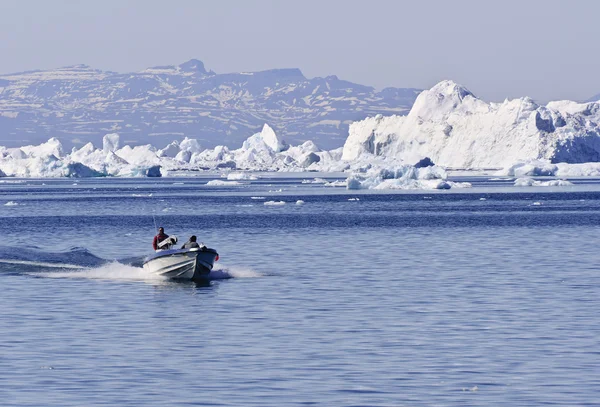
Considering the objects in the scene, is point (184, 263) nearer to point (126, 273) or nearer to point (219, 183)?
point (126, 273)

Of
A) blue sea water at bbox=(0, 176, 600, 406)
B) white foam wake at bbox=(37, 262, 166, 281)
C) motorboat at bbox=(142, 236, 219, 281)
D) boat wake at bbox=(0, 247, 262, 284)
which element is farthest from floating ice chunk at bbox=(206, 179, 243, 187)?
motorboat at bbox=(142, 236, 219, 281)

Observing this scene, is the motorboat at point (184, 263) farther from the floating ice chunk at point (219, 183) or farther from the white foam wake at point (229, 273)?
the floating ice chunk at point (219, 183)

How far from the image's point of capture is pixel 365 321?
2645 cm

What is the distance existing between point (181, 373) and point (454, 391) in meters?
4.74

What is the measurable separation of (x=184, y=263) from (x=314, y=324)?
1246cm

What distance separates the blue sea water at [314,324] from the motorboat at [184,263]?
602mm

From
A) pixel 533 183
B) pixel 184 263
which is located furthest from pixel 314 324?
pixel 533 183

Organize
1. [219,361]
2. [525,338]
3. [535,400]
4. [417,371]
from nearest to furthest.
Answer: [535,400], [417,371], [219,361], [525,338]

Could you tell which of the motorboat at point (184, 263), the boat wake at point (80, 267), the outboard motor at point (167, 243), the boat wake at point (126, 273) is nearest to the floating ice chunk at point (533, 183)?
the boat wake at point (80, 267)

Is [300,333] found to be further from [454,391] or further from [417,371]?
→ [454,391]

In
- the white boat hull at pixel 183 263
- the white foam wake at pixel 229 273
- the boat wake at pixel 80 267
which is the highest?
the white boat hull at pixel 183 263

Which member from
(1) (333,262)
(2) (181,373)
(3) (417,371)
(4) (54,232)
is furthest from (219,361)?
(4) (54,232)

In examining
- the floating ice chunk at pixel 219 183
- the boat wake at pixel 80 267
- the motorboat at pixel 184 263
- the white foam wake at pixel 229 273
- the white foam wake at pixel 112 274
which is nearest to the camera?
the motorboat at pixel 184 263

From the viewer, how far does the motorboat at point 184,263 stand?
124 feet
